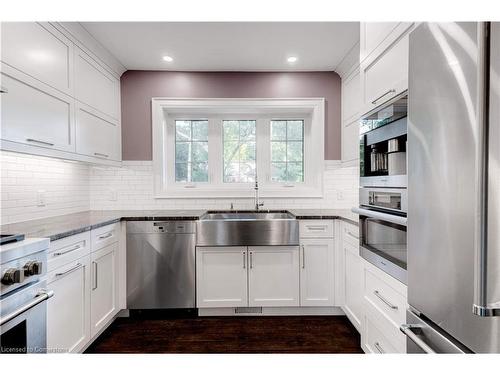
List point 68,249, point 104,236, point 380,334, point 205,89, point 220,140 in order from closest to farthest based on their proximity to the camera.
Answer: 1. point 380,334
2. point 68,249
3. point 104,236
4. point 205,89
5. point 220,140

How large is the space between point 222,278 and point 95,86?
2026 mm

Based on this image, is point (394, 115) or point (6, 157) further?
point (6, 157)

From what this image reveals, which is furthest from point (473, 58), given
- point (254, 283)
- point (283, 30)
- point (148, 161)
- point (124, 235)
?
point (148, 161)

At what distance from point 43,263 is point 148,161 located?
1760 millimetres

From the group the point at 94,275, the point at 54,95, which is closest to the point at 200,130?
the point at 54,95

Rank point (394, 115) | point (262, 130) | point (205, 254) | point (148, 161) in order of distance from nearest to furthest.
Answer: point (394, 115) → point (205, 254) → point (148, 161) → point (262, 130)

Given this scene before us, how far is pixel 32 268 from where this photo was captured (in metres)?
1.13

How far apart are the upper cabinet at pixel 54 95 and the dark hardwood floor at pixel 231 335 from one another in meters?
1.46

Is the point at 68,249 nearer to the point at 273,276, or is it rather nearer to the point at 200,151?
the point at 273,276

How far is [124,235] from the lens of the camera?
2320mm

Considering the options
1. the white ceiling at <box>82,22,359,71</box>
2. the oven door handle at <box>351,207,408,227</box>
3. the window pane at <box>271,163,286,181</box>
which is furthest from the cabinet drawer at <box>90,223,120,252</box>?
the oven door handle at <box>351,207,408,227</box>

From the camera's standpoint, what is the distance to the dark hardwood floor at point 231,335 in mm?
1942

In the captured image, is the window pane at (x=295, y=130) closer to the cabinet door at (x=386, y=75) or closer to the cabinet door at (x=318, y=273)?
the cabinet door at (x=318, y=273)
